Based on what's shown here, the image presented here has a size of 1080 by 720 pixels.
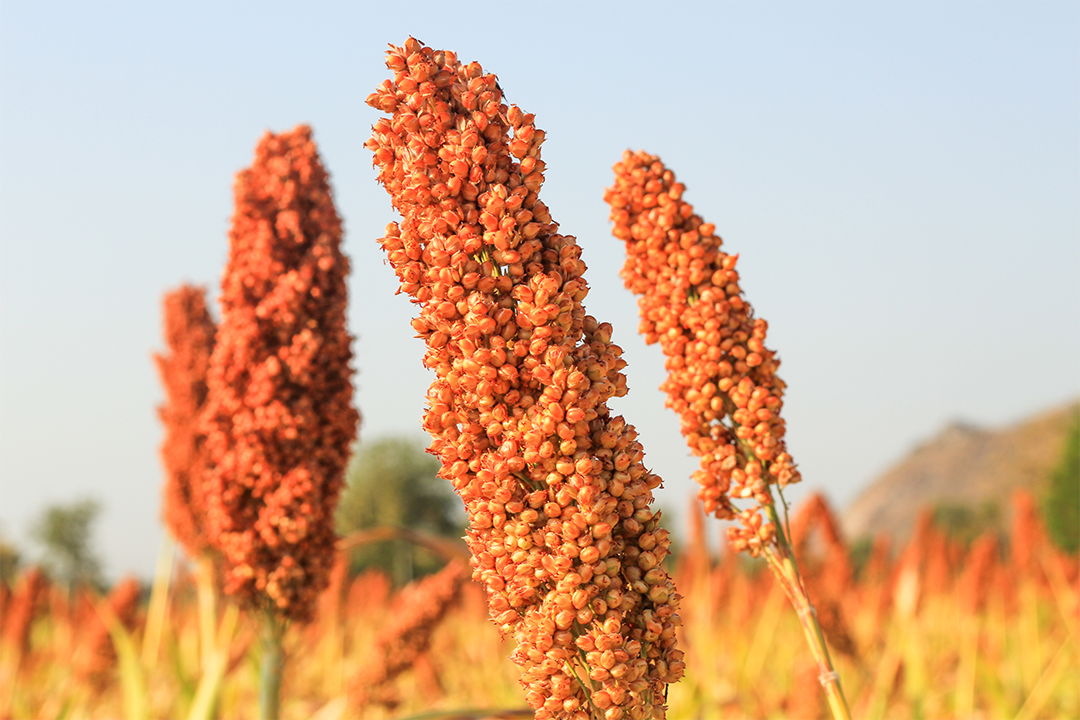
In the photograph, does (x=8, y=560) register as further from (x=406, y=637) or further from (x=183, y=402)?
(x=406, y=637)

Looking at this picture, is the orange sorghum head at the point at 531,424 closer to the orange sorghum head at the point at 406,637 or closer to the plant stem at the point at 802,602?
the plant stem at the point at 802,602

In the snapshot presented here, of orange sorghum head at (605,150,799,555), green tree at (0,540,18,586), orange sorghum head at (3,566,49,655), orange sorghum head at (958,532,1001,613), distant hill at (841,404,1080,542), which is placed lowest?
distant hill at (841,404,1080,542)

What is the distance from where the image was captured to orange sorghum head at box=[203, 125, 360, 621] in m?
4.09

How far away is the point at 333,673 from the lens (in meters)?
10.2

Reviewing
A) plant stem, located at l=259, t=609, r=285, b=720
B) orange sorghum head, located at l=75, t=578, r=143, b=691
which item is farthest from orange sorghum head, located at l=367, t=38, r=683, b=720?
orange sorghum head, located at l=75, t=578, r=143, b=691

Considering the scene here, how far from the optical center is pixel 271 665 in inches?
168

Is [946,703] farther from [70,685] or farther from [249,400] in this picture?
[70,685]

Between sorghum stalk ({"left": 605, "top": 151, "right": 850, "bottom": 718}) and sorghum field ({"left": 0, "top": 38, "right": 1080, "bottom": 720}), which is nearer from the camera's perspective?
sorghum field ({"left": 0, "top": 38, "right": 1080, "bottom": 720})

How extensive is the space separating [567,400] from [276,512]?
2.52 metres

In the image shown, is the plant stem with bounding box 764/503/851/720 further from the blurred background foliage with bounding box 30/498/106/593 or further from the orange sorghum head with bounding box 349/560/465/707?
the blurred background foliage with bounding box 30/498/106/593

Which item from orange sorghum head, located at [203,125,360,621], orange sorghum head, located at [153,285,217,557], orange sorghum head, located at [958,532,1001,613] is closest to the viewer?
orange sorghum head, located at [203,125,360,621]

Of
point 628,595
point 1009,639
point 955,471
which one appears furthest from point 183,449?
point 955,471

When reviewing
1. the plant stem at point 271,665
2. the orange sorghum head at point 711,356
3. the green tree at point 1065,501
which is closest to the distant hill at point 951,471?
the green tree at point 1065,501

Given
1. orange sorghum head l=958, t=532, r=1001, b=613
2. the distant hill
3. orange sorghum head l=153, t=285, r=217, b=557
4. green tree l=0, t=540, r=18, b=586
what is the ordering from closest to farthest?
orange sorghum head l=153, t=285, r=217, b=557
orange sorghum head l=958, t=532, r=1001, b=613
green tree l=0, t=540, r=18, b=586
the distant hill
